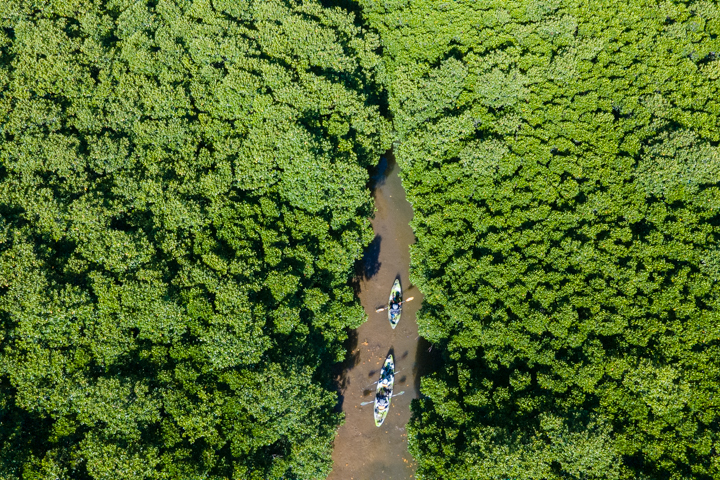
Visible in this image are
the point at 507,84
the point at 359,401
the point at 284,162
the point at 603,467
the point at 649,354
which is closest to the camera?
the point at 603,467

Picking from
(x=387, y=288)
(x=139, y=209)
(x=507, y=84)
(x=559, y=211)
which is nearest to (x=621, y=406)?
(x=559, y=211)

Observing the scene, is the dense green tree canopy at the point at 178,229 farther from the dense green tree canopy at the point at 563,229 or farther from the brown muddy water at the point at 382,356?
the dense green tree canopy at the point at 563,229

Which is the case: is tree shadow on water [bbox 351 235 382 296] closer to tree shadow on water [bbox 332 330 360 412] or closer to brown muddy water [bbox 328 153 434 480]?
brown muddy water [bbox 328 153 434 480]

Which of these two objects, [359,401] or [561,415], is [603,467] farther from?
[359,401]

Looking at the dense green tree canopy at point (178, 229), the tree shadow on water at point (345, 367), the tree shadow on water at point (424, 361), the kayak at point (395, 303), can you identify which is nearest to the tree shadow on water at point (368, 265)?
the kayak at point (395, 303)

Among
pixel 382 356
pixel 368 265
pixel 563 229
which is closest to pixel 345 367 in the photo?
pixel 382 356

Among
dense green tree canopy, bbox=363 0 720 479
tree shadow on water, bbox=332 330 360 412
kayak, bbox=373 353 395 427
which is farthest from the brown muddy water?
dense green tree canopy, bbox=363 0 720 479

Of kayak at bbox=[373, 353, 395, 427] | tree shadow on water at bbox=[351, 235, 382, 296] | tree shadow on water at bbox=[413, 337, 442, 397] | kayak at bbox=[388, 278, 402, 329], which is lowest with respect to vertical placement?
kayak at bbox=[373, 353, 395, 427]
